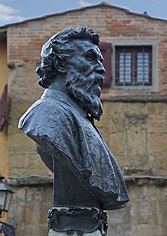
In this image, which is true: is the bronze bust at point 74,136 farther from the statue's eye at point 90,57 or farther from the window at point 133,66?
the window at point 133,66

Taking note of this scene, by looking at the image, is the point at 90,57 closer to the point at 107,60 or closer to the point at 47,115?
the point at 47,115

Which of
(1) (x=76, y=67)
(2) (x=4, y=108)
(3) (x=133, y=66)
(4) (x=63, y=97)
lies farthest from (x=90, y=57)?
(2) (x=4, y=108)

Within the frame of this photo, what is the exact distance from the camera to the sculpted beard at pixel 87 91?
17.8ft

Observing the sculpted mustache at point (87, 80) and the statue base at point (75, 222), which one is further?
the sculpted mustache at point (87, 80)

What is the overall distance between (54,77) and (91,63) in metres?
0.22

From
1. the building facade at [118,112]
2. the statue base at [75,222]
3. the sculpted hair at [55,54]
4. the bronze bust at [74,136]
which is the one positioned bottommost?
the statue base at [75,222]

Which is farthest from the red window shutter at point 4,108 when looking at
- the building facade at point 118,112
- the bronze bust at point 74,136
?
the bronze bust at point 74,136

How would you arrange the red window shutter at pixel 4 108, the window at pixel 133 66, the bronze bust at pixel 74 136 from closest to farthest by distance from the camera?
the bronze bust at pixel 74 136 → the window at pixel 133 66 → the red window shutter at pixel 4 108

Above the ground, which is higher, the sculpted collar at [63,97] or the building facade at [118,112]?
the building facade at [118,112]

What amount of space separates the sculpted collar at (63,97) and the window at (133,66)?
1387 centimetres

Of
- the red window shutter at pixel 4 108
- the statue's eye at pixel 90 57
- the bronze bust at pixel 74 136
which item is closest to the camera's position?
the bronze bust at pixel 74 136

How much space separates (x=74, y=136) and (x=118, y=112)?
14.4 m

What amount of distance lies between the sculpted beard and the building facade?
13.3 meters

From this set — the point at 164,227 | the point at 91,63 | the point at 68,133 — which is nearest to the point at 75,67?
the point at 91,63
